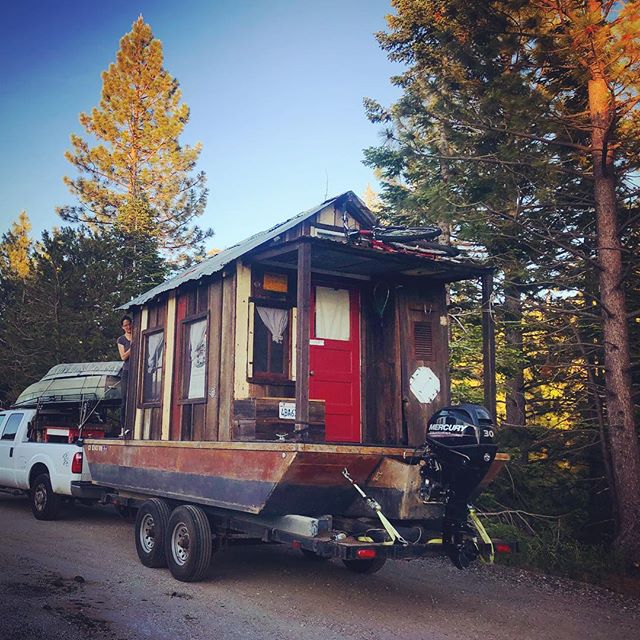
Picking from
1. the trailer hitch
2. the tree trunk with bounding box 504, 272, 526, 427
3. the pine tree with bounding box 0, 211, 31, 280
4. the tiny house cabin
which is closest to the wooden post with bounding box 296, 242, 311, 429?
the trailer hitch

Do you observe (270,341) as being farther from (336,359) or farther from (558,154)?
(558,154)

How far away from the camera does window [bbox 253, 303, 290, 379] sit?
828 cm

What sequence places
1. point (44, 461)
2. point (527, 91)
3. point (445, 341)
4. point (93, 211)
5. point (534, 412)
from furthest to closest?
1. point (93, 211)
2. point (534, 412)
3. point (44, 461)
4. point (527, 91)
5. point (445, 341)

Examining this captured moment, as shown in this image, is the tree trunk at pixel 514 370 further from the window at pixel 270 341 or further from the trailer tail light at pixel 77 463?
the trailer tail light at pixel 77 463

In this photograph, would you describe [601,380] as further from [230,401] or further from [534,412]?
[230,401]

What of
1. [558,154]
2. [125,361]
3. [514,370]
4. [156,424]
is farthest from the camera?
[514,370]

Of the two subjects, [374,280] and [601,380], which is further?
[601,380]

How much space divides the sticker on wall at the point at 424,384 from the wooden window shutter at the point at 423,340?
20cm


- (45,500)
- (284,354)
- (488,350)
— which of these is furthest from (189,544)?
(45,500)

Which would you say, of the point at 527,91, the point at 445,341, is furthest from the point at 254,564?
the point at 527,91

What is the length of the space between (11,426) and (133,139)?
58.9ft

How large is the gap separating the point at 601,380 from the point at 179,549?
Result: 767cm

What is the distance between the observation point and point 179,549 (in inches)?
284

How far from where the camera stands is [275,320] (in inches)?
335
